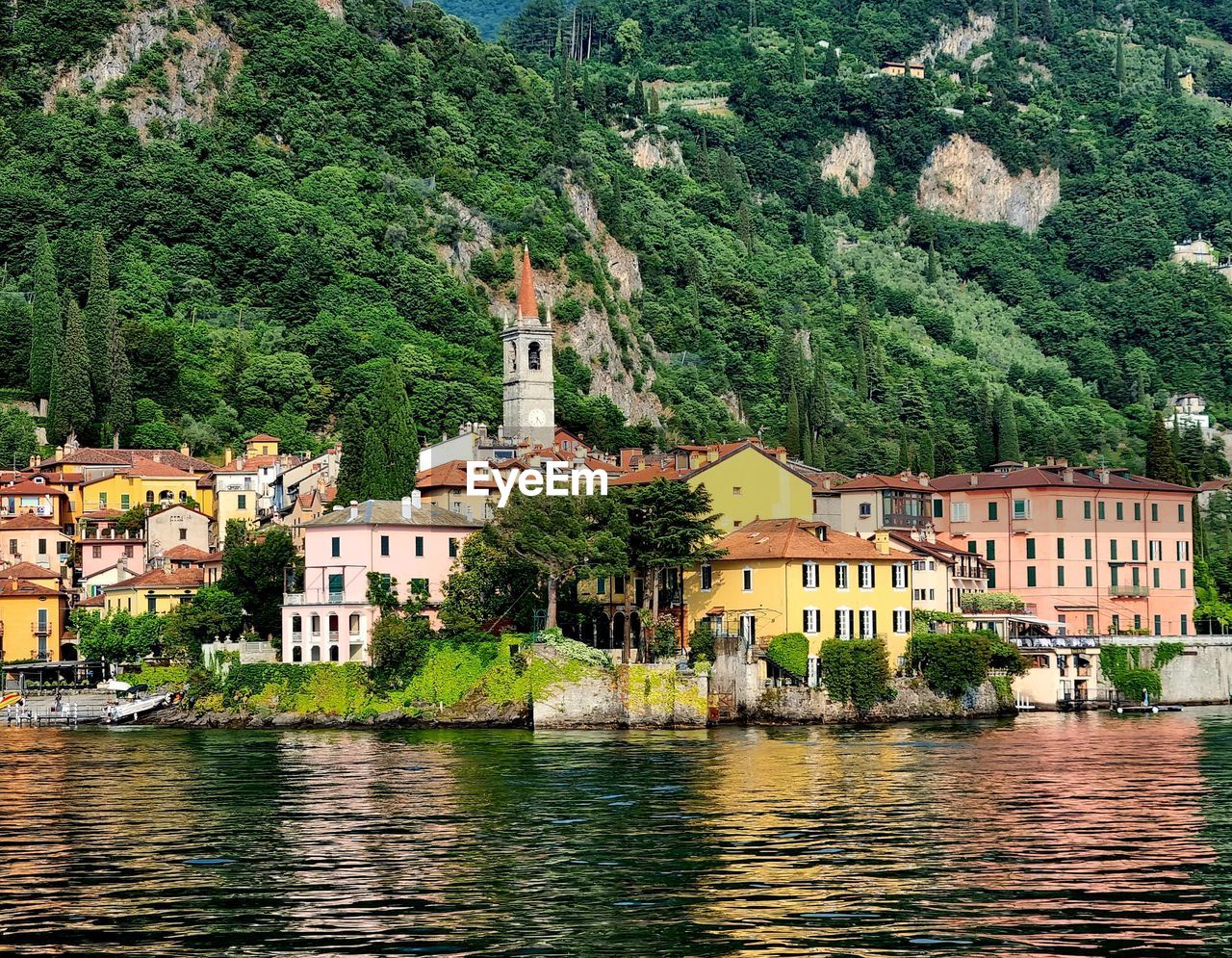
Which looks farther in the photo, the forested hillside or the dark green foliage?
the forested hillside

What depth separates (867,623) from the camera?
86.6m

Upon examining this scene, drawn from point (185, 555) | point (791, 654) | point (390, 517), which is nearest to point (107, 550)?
point (185, 555)

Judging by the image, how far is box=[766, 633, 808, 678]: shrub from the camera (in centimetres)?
8369

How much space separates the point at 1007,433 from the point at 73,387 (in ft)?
258

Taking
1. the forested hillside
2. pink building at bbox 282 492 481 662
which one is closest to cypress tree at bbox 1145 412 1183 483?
the forested hillside

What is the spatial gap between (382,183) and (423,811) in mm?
129664

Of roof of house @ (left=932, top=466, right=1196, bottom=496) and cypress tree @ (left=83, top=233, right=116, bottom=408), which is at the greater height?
cypress tree @ (left=83, top=233, right=116, bottom=408)

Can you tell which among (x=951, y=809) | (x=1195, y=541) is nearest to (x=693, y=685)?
(x=951, y=809)

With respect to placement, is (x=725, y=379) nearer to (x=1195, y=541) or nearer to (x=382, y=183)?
(x=382, y=183)

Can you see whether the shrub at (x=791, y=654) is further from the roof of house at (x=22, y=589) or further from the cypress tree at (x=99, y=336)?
the cypress tree at (x=99, y=336)

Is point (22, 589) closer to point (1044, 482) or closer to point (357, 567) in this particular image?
point (357, 567)

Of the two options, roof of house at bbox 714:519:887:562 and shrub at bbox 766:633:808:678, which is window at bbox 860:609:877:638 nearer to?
roof of house at bbox 714:519:887:562

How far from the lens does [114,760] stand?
69188mm

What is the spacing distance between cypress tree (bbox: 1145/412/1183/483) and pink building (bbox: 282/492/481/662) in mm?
55645
